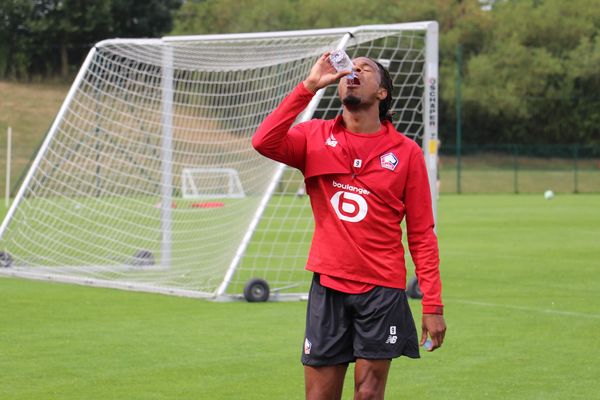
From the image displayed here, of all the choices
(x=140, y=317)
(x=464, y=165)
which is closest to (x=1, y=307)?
(x=140, y=317)

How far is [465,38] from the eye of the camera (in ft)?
210

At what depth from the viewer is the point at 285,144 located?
5.41 m

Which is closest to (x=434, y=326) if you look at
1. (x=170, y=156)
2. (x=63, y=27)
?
(x=170, y=156)

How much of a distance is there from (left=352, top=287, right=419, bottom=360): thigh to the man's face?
878 mm

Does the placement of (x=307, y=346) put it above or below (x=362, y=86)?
below

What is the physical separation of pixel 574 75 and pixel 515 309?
164ft

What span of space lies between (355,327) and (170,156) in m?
9.55

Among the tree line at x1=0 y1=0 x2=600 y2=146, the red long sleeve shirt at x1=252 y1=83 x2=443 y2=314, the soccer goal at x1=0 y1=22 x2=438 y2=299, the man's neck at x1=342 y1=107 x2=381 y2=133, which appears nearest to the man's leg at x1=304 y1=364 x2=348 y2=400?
the red long sleeve shirt at x1=252 y1=83 x2=443 y2=314

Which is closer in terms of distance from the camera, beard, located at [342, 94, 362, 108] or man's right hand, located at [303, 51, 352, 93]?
man's right hand, located at [303, 51, 352, 93]

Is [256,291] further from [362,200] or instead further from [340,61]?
[340,61]

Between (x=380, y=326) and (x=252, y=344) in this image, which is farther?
(x=252, y=344)

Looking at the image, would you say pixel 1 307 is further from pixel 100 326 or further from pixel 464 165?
pixel 464 165

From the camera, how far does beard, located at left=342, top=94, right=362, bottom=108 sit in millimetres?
5332

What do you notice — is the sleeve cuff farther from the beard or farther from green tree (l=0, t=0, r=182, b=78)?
green tree (l=0, t=0, r=182, b=78)
